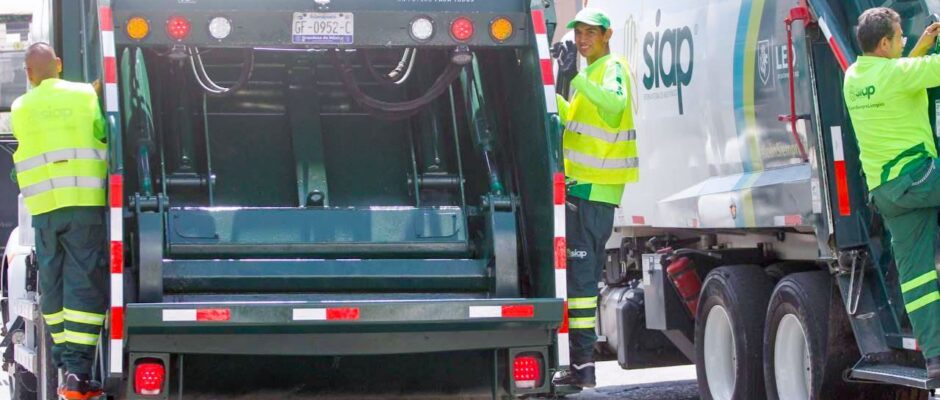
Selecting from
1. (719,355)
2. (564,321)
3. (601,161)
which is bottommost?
(719,355)

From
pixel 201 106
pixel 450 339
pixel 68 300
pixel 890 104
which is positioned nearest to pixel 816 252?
pixel 890 104

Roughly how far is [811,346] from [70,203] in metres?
3.26

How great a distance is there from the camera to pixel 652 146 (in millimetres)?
9711

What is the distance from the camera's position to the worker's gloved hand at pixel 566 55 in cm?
842

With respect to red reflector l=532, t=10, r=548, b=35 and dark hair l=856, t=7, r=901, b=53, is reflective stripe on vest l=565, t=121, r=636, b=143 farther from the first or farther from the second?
dark hair l=856, t=7, r=901, b=53

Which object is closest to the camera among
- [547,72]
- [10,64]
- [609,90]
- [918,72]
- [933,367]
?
[918,72]

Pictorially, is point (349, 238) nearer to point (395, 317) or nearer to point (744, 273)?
point (395, 317)

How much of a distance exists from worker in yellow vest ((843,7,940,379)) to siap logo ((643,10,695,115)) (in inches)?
100

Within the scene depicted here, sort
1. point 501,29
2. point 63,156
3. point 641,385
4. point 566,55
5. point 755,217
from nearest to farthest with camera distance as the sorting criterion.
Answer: point 63,156, point 501,29, point 755,217, point 566,55, point 641,385

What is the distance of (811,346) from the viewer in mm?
7133

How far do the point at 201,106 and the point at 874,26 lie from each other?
10.00ft

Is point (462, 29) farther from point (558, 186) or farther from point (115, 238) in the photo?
point (115, 238)

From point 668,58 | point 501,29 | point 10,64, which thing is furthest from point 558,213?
point 10,64

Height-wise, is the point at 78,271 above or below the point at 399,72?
below
